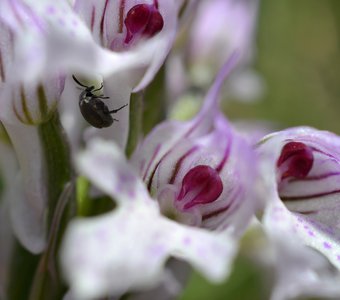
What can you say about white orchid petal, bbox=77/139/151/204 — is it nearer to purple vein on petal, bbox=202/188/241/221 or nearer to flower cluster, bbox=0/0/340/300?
flower cluster, bbox=0/0/340/300

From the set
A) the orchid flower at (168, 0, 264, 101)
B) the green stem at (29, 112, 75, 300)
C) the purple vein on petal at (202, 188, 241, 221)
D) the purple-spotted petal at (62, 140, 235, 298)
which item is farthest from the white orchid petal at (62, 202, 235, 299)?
the orchid flower at (168, 0, 264, 101)

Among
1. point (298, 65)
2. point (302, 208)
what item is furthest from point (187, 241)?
point (298, 65)

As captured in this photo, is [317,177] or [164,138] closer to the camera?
[164,138]

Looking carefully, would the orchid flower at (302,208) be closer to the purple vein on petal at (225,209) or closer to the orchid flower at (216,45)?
the purple vein on petal at (225,209)

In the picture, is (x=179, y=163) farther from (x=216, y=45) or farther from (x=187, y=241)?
(x=216, y=45)

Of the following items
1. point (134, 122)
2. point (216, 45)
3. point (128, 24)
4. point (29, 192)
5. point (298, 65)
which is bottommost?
point (298, 65)

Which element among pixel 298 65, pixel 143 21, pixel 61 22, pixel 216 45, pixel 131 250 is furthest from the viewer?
pixel 298 65
